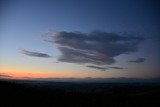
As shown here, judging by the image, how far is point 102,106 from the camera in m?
44.6

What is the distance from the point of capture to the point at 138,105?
4328cm

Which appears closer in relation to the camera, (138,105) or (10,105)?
(10,105)

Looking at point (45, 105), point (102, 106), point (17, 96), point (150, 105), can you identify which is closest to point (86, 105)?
point (102, 106)

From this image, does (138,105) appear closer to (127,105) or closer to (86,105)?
(127,105)

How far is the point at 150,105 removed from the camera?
41031 mm

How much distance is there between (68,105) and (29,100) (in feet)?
27.4

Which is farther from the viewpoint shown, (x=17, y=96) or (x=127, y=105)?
(x=17, y=96)

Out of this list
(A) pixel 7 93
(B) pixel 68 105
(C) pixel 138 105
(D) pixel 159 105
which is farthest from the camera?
(A) pixel 7 93

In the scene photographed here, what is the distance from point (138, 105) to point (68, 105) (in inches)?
509

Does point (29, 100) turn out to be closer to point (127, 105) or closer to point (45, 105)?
point (45, 105)

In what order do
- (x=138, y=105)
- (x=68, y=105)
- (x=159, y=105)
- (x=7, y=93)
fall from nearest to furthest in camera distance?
(x=159, y=105), (x=138, y=105), (x=68, y=105), (x=7, y=93)

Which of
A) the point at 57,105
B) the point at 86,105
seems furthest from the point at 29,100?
the point at 86,105

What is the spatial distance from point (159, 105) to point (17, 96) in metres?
28.0

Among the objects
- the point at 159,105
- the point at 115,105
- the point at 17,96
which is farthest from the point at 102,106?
the point at 17,96
